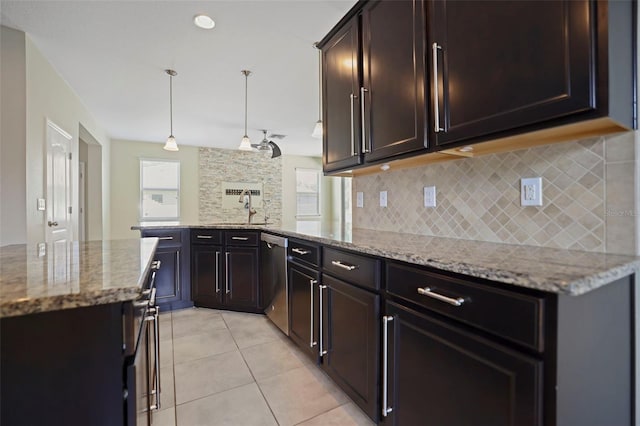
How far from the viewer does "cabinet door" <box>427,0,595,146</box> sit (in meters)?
0.93

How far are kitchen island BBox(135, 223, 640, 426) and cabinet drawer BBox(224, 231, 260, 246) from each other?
5.61 feet

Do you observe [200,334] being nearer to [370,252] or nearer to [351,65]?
[370,252]

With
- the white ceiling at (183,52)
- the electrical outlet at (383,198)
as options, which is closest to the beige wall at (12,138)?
the white ceiling at (183,52)

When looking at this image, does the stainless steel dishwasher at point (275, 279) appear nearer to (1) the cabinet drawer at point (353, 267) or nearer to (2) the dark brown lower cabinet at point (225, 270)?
(2) the dark brown lower cabinet at point (225, 270)

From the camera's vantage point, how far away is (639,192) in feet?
3.49

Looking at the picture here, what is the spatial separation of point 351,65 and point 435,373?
5.83 feet

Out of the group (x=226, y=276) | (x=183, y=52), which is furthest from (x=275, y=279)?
(x=183, y=52)

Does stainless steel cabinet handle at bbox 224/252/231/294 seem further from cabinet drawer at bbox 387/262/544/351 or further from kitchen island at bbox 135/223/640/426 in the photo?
cabinet drawer at bbox 387/262/544/351

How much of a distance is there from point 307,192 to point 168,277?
560cm

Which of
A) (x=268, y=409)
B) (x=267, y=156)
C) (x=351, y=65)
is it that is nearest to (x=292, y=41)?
(x=351, y=65)

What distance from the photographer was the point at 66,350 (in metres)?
0.73

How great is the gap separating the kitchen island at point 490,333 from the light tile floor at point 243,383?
0.28m

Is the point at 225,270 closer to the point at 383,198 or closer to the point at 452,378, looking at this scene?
the point at 383,198

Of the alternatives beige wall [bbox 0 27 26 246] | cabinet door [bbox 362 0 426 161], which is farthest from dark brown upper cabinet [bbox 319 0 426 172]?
beige wall [bbox 0 27 26 246]
